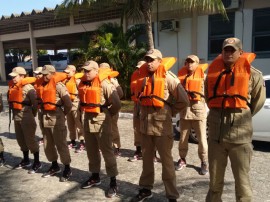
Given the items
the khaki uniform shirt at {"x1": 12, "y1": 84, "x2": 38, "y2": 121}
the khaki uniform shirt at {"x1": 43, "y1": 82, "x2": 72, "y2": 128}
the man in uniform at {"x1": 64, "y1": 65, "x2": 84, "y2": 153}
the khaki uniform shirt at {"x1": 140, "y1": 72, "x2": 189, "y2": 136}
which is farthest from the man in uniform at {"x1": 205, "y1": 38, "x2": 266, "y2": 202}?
the man in uniform at {"x1": 64, "y1": 65, "x2": 84, "y2": 153}

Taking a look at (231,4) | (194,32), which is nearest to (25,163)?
(194,32)

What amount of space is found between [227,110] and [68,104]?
2.70 meters

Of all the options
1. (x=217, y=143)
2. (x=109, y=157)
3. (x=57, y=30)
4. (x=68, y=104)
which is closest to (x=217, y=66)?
(x=217, y=143)

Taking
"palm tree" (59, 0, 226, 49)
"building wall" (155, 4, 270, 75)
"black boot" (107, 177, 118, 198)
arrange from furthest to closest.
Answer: "building wall" (155, 4, 270, 75) → "palm tree" (59, 0, 226, 49) → "black boot" (107, 177, 118, 198)

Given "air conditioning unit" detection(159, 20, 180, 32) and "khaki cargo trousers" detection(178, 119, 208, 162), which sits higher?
"air conditioning unit" detection(159, 20, 180, 32)

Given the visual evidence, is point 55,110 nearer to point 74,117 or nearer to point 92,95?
point 92,95

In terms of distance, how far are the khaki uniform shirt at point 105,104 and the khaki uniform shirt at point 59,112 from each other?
0.69 m

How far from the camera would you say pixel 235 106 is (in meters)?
3.32

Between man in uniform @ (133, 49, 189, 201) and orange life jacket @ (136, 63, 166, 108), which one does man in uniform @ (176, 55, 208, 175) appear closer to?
man in uniform @ (133, 49, 189, 201)

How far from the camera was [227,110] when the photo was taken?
11.2ft

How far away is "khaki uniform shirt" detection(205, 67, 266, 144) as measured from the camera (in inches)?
132

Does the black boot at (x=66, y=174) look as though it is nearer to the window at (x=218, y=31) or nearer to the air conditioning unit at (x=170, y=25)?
the window at (x=218, y=31)

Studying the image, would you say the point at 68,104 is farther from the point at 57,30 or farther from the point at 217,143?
the point at 57,30

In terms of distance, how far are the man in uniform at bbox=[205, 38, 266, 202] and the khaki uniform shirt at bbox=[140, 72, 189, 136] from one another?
0.55m
